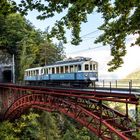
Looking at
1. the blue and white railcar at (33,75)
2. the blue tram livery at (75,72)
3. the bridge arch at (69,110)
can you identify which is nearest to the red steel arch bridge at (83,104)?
the bridge arch at (69,110)

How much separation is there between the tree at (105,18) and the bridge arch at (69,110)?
39.6 feet

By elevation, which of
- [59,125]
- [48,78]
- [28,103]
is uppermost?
[48,78]

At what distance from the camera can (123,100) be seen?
2488cm

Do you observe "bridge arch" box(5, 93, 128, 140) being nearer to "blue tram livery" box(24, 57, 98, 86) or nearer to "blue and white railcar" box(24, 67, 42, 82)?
"blue tram livery" box(24, 57, 98, 86)

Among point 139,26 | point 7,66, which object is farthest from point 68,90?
point 7,66

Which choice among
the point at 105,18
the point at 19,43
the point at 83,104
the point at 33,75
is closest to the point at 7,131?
the point at 33,75

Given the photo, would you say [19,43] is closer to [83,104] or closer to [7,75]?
[7,75]

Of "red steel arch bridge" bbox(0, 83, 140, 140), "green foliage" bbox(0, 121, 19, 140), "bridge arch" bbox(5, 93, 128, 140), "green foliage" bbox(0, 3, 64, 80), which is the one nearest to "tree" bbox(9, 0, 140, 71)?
"red steel arch bridge" bbox(0, 83, 140, 140)

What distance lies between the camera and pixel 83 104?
108 feet

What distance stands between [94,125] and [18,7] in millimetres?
24317

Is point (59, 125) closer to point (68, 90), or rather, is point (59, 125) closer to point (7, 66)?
point (7, 66)

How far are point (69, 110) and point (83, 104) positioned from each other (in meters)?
2.60

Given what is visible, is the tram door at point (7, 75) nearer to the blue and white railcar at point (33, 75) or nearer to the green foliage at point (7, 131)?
the blue and white railcar at point (33, 75)

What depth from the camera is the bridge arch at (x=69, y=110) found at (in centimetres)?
2858
